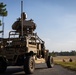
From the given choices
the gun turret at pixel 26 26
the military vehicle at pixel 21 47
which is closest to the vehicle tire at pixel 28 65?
the military vehicle at pixel 21 47

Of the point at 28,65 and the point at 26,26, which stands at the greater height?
the point at 26,26

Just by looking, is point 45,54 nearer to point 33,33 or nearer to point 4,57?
point 33,33

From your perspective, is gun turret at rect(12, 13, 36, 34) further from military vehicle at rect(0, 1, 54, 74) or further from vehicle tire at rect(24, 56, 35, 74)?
vehicle tire at rect(24, 56, 35, 74)

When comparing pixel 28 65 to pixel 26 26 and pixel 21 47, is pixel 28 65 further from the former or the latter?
pixel 26 26

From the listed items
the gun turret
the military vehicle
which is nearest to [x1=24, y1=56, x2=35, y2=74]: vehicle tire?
the military vehicle

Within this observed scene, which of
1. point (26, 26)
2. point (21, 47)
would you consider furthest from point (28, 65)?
point (26, 26)

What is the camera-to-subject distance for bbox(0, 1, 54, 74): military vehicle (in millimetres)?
15901

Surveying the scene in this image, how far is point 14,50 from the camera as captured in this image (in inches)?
640

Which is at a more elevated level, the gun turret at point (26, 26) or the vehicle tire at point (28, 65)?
the gun turret at point (26, 26)

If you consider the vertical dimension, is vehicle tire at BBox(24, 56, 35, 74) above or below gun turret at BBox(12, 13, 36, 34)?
below

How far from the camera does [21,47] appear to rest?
52.7 ft

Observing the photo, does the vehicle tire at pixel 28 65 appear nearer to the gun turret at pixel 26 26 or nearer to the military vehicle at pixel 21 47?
the military vehicle at pixel 21 47

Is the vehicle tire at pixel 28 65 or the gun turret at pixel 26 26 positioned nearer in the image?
the vehicle tire at pixel 28 65

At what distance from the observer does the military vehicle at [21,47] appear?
1590cm
